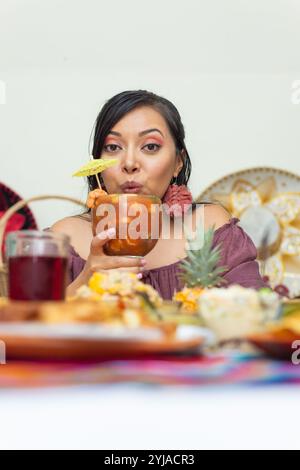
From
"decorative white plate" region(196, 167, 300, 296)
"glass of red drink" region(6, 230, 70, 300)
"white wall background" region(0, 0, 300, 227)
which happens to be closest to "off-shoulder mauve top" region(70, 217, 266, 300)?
"glass of red drink" region(6, 230, 70, 300)

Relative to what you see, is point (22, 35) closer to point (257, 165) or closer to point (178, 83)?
point (178, 83)

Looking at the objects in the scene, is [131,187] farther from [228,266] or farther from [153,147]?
[228,266]

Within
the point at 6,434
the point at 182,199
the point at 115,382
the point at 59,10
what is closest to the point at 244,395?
the point at 115,382

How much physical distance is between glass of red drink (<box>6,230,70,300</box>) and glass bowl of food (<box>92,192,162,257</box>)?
25cm

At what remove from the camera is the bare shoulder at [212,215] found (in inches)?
69.0

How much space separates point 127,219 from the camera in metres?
1.04

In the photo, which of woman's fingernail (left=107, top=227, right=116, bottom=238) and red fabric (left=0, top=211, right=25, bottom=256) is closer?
woman's fingernail (left=107, top=227, right=116, bottom=238)

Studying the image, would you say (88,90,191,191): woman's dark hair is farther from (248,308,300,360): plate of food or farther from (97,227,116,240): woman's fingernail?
(248,308,300,360): plate of food

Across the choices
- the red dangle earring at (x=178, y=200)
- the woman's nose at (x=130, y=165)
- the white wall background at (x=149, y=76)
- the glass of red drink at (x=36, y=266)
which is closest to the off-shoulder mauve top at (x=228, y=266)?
the red dangle earring at (x=178, y=200)

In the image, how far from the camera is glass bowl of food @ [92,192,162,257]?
104cm

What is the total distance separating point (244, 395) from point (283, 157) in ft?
7.46

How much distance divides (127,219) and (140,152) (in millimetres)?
587

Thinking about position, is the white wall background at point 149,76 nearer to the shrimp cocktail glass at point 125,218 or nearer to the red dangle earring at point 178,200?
the red dangle earring at point 178,200


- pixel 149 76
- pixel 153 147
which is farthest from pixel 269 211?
pixel 153 147
